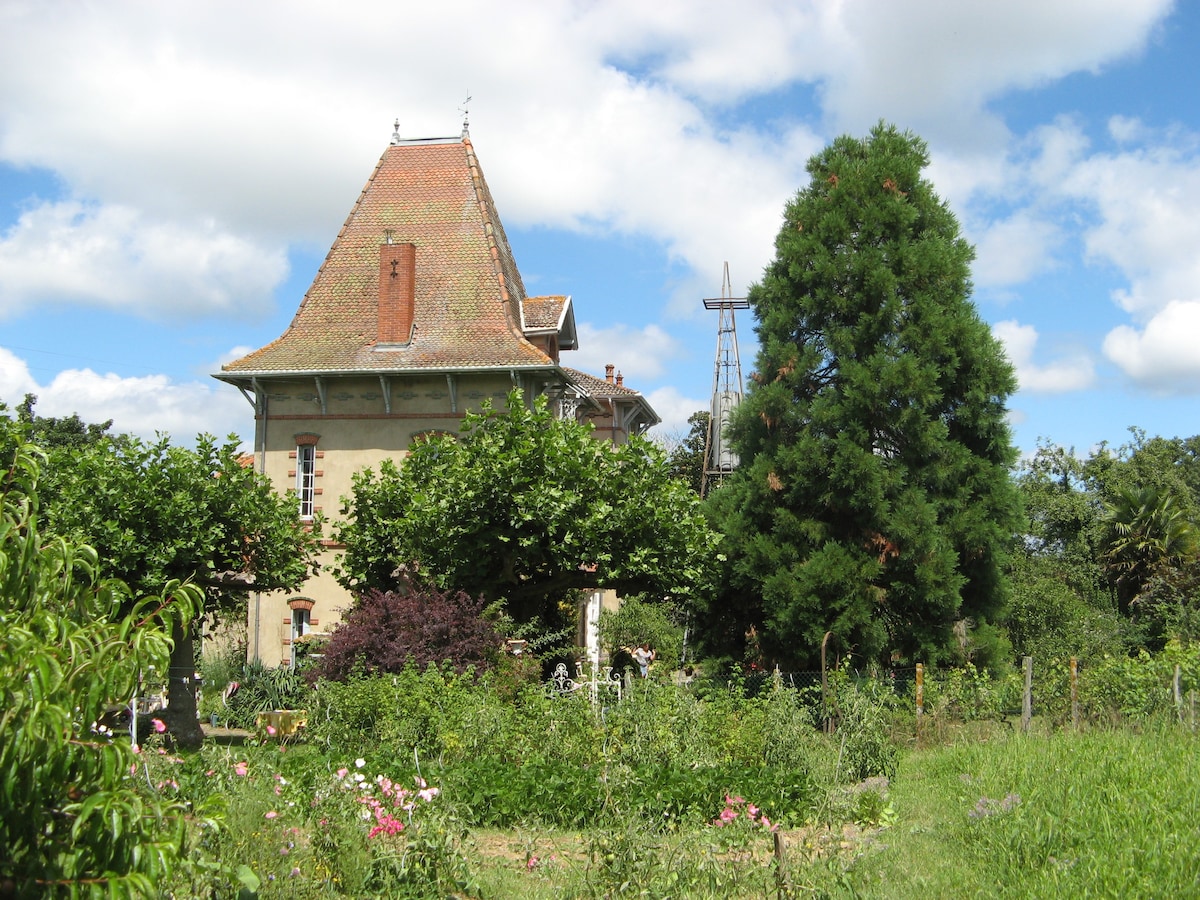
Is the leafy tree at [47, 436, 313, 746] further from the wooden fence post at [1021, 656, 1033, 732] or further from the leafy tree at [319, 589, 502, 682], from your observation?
the wooden fence post at [1021, 656, 1033, 732]

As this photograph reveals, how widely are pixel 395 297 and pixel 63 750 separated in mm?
21558

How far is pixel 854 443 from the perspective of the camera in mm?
16828

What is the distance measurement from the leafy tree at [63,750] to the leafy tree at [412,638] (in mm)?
9882

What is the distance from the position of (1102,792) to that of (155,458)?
43.0 feet

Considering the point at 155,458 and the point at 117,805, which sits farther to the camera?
the point at 155,458

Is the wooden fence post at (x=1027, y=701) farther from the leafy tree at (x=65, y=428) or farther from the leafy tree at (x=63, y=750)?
the leafy tree at (x=65, y=428)

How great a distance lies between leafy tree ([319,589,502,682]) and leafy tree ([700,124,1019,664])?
4731mm

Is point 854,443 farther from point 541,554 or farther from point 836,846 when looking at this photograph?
point 836,846

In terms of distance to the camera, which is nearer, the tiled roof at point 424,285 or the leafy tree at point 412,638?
the leafy tree at point 412,638

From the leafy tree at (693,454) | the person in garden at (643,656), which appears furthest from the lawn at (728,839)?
the leafy tree at (693,454)

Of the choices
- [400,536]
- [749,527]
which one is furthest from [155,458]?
[749,527]

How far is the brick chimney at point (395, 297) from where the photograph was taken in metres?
24.6

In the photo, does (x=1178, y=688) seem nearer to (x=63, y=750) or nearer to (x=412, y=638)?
(x=412, y=638)

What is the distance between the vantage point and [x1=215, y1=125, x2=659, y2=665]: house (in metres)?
24.0
